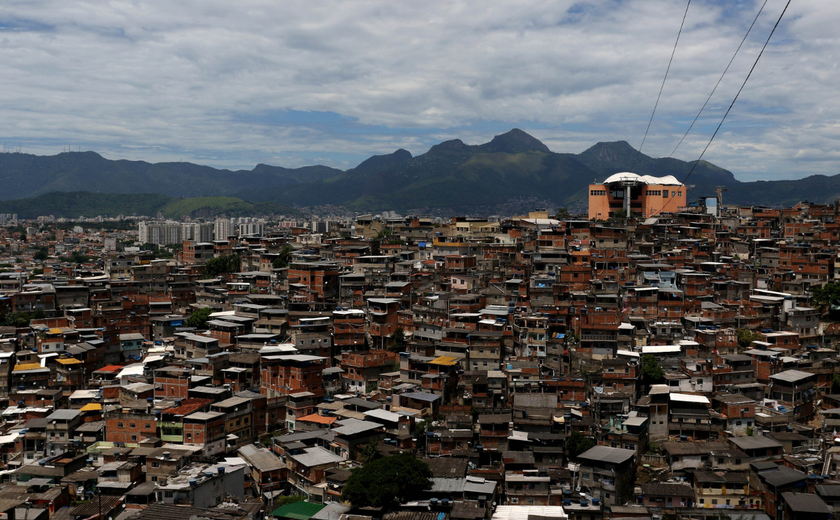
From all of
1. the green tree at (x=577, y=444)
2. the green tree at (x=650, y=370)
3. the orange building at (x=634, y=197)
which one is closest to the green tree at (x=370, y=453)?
the green tree at (x=577, y=444)

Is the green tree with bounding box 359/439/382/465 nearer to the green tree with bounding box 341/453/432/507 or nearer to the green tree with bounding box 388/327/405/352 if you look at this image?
the green tree with bounding box 341/453/432/507

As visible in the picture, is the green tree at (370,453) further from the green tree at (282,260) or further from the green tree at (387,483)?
the green tree at (282,260)

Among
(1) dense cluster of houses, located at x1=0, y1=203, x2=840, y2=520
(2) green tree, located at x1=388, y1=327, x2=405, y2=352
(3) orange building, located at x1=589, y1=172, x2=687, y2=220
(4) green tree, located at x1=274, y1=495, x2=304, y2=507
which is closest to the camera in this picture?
(1) dense cluster of houses, located at x1=0, y1=203, x2=840, y2=520

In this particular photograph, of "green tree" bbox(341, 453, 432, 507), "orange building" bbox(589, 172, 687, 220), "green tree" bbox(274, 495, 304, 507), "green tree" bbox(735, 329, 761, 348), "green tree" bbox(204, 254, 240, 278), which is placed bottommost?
"green tree" bbox(274, 495, 304, 507)

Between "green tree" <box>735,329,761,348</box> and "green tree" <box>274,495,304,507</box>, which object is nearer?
"green tree" <box>274,495,304,507</box>

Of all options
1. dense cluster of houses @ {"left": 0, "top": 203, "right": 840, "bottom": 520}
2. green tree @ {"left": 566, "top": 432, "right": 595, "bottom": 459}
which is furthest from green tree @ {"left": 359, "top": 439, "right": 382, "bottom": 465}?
green tree @ {"left": 566, "top": 432, "right": 595, "bottom": 459}

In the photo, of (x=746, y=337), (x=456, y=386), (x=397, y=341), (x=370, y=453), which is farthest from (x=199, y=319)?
(x=746, y=337)

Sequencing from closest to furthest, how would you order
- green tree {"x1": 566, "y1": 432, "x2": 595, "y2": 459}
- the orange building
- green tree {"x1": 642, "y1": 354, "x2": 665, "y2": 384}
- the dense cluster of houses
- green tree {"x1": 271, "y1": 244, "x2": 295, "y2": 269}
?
the dense cluster of houses, green tree {"x1": 566, "y1": 432, "x2": 595, "y2": 459}, green tree {"x1": 642, "y1": 354, "x2": 665, "y2": 384}, green tree {"x1": 271, "y1": 244, "x2": 295, "y2": 269}, the orange building

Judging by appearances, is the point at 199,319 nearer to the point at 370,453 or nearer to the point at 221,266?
the point at 221,266
